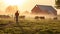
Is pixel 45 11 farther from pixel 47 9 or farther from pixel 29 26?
pixel 29 26

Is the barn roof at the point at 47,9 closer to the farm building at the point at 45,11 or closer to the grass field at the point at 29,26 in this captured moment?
the farm building at the point at 45,11

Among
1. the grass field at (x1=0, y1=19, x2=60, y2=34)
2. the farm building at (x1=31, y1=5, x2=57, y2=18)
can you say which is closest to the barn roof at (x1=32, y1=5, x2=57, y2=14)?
the farm building at (x1=31, y1=5, x2=57, y2=18)

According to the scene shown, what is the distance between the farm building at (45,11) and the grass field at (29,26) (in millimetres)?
78

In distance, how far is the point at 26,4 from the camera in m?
1.97

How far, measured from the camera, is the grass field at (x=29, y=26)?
6.09 ft

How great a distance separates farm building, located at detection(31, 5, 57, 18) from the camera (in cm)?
197

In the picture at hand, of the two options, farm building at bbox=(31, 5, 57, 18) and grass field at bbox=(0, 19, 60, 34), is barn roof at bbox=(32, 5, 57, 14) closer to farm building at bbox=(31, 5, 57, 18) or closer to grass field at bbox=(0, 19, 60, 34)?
farm building at bbox=(31, 5, 57, 18)

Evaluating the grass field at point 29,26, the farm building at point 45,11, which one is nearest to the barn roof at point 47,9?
the farm building at point 45,11

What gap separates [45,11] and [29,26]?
0.29 meters

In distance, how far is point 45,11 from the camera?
1990mm

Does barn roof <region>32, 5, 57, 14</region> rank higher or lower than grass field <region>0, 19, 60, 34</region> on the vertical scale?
higher

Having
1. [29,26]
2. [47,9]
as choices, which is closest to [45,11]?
[47,9]

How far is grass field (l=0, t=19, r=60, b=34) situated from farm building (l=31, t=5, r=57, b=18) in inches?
3.1

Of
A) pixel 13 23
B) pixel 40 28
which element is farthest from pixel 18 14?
pixel 40 28
